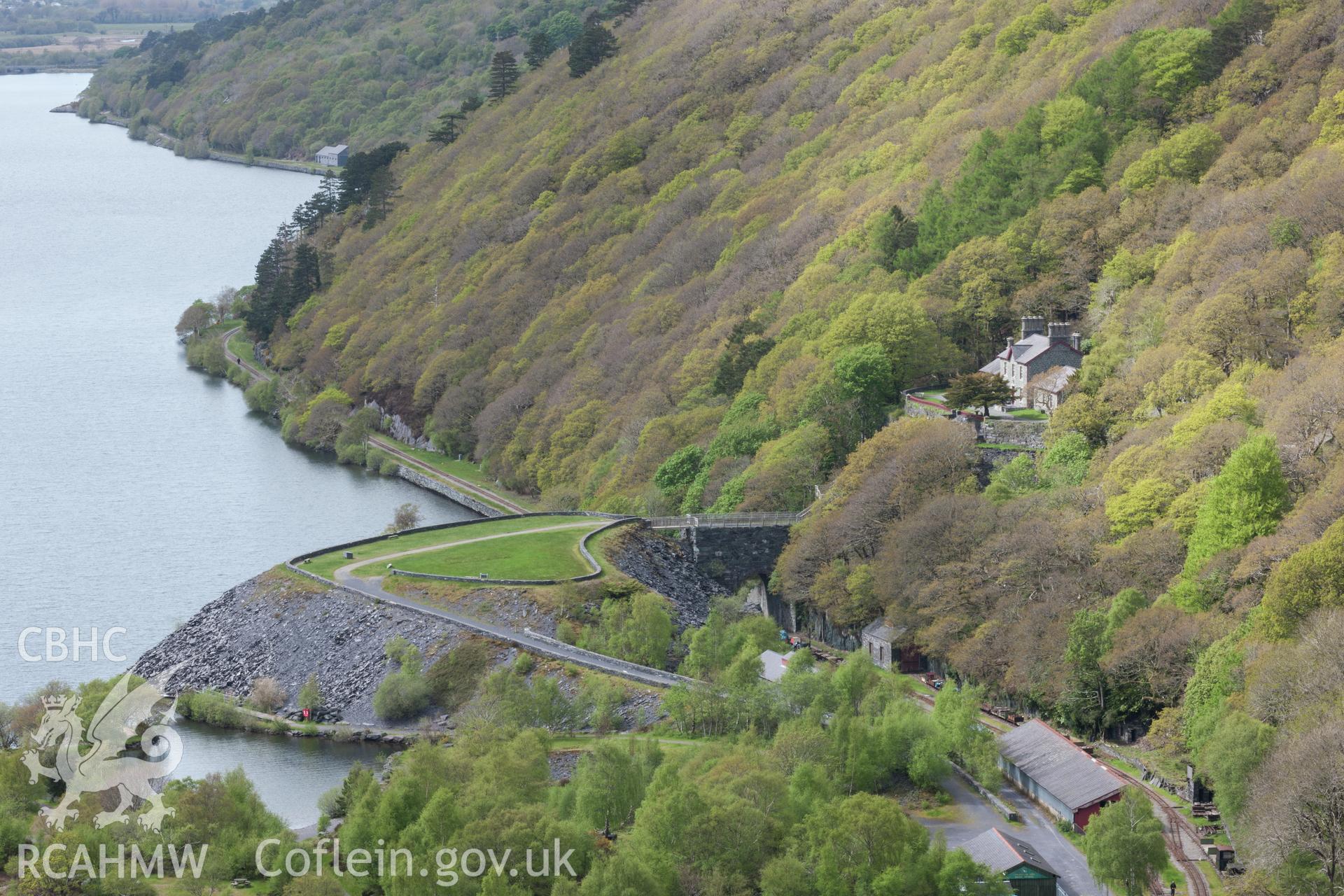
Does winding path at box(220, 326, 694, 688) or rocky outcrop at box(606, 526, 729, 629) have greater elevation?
winding path at box(220, 326, 694, 688)

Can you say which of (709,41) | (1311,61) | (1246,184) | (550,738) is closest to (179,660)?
(550,738)

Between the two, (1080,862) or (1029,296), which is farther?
(1029,296)

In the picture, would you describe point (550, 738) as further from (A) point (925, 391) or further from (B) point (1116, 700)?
(A) point (925, 391)

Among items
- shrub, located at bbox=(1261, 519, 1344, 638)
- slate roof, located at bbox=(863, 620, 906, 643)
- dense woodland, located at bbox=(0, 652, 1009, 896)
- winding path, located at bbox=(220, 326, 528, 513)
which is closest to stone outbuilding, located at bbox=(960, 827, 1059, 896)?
dense woodland, located at bbox=(0, 652, 1009, 896)

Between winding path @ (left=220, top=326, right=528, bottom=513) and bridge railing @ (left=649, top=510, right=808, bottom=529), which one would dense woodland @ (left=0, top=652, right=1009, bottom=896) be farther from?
winding path @ (left=220, top=326, right=528, bottom=513)

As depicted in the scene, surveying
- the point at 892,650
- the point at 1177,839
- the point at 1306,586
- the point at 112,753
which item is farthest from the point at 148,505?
the point at 1177,839

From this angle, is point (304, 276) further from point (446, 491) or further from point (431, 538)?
point (431, 538)
